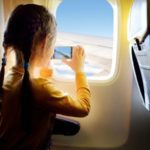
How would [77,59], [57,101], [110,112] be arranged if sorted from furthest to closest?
[110,112], [77,59], [57,101]

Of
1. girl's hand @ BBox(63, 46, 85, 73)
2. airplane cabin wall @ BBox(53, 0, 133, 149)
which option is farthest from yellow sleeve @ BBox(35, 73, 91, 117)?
airplane cabin wall @ BBox(53, 0, 133, 149)

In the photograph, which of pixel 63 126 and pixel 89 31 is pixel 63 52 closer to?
pixel 89 31

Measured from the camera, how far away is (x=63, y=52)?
1244mm

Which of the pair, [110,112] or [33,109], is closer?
[33,109]

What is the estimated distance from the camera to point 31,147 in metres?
0.95

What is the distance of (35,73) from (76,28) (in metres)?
0.45

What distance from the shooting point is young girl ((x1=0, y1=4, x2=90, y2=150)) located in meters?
0.94

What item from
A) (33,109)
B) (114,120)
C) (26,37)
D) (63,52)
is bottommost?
(114,120)

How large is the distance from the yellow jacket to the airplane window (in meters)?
0.39

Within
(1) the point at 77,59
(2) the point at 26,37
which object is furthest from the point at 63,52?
(2) the point at 26,37

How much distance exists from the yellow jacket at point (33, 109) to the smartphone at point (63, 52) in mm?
284

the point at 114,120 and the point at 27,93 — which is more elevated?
the point at 27,93

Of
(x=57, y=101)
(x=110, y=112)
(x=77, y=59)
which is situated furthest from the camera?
(x=110, y=112)

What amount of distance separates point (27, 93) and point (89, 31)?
1.82 feet
